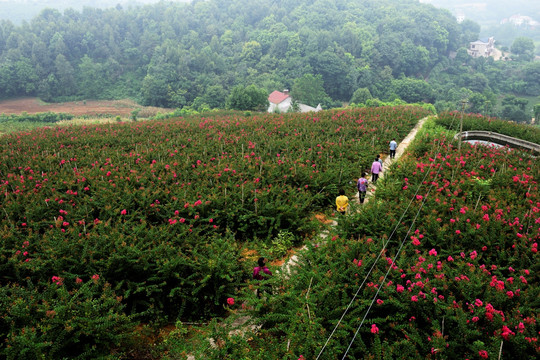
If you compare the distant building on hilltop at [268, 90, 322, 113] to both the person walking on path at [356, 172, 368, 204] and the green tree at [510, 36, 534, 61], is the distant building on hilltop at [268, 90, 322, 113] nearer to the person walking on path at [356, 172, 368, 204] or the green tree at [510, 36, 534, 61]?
the person walking on path at [356, 172, 368, 204]

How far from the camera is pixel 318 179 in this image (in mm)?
10211

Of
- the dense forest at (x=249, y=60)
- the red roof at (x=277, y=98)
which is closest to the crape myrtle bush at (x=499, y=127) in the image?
the red roof at (x=277, y=98)

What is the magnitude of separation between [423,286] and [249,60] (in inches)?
3782

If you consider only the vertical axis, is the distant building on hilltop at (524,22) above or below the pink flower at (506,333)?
above

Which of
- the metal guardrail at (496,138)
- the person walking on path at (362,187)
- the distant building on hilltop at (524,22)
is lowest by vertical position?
the person walking on path at (362,187)

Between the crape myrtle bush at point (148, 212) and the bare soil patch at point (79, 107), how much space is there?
51.1m

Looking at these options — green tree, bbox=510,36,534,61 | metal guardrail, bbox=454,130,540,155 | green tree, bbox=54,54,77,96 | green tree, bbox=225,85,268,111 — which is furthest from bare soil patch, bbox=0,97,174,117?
green tree, bbox=510,36,534,61

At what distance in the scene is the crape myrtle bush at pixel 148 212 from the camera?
547 cm

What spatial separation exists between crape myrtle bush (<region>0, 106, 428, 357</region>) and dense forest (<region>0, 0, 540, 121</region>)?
2182 inches

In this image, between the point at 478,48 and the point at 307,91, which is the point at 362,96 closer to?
the point at 307,91

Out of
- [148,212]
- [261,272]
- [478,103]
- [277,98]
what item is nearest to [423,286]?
[261,272]

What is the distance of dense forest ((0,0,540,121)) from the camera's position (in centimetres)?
7262

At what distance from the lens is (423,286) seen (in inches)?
192

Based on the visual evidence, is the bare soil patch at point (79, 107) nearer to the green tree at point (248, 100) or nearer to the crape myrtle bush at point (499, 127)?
the green tree at point (248, 100)
